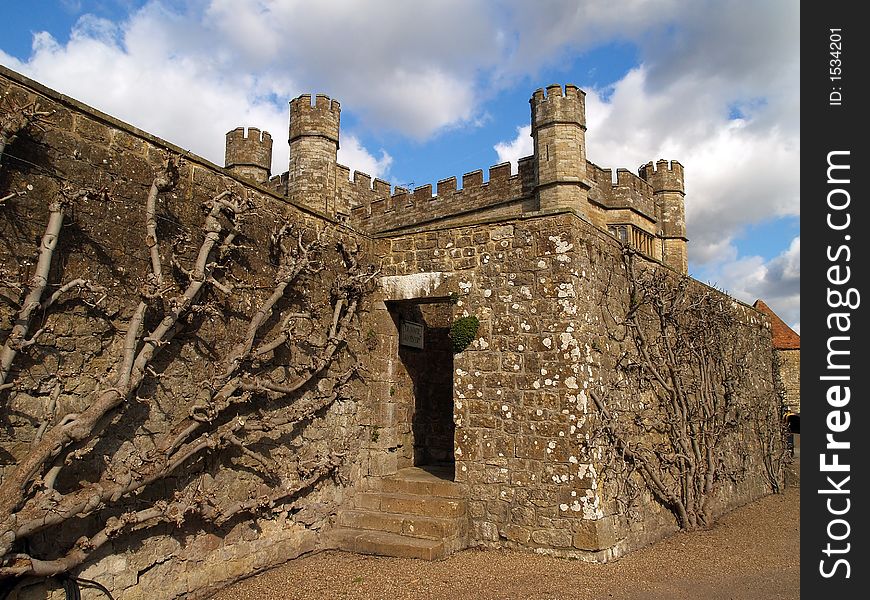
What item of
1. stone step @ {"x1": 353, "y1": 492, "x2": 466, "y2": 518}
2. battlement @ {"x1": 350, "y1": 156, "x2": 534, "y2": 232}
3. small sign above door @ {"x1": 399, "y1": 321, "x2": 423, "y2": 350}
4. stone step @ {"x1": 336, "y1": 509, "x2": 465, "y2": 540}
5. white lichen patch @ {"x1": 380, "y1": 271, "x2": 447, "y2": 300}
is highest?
battlement @ {"x1": 350, "y1": 156, "x2": 534, "y2": 232}

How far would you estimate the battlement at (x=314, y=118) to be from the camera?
20.1 metres

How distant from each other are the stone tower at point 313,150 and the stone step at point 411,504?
13954 millimetres

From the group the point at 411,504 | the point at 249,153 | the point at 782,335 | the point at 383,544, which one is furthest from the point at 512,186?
the point at 383,544

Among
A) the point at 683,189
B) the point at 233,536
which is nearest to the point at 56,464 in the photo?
the point at 233,536

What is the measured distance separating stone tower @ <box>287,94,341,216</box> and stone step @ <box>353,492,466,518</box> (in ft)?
45.8

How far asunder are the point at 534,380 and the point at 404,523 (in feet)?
6.46

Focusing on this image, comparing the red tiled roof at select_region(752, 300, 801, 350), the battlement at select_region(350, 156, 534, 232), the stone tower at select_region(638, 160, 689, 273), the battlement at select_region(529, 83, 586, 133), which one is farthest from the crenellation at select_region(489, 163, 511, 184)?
the red tiled roof at select_region(752, 300, 801, 350)

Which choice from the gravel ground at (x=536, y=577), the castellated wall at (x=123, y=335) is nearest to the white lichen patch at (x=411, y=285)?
the castellated wall at (x=123, y=335)

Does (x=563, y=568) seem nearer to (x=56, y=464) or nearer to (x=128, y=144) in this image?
(x=56, y=464)

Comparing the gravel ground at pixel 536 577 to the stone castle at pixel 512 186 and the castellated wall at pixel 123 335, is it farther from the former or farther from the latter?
the stone castle at pixel 512 186

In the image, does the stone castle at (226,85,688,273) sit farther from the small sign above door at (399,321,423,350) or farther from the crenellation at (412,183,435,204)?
the small sign above door at (399,321,423,350)

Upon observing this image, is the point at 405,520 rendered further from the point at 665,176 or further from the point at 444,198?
the point at 665,176

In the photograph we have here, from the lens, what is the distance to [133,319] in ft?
16.1

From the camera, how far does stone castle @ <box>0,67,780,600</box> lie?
4.55 m
